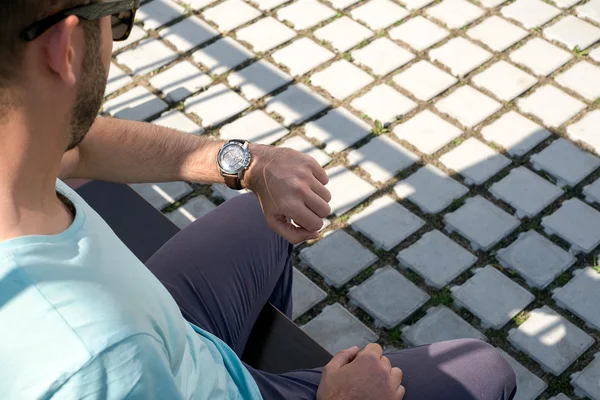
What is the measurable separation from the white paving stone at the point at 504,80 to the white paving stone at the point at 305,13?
1.17m

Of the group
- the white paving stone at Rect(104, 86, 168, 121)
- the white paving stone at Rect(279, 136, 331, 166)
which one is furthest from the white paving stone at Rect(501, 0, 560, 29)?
the white paving stone at Rect(104, 86, 168, 121)

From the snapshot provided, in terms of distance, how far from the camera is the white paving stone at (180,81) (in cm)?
488

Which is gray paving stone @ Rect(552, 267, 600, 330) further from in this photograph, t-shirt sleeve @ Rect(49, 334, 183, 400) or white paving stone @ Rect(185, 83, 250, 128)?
t-shirt sleeve @ Rect(49, 334, 183, 400)

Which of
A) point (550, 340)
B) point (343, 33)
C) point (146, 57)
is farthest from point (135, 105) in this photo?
point (550, 340)

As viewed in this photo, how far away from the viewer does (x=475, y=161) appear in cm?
430

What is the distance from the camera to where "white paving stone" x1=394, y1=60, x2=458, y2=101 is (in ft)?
15.4

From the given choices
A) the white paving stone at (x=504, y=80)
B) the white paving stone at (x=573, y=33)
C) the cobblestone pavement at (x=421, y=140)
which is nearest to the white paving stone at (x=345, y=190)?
the cobblestone pavement at (x=421, y=140)

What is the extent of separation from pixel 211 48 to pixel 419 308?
94.4 inches

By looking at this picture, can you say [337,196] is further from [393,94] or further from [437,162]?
[393,94]

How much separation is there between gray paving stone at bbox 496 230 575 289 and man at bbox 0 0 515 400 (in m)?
1.39

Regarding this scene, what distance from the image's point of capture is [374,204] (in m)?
4.14

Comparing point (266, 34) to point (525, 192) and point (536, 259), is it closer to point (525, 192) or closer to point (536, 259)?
point (525, 192)

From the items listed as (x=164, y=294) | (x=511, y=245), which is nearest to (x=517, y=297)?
(x=511, y=245)

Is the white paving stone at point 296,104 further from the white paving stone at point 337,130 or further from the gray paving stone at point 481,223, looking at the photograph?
the gray paving stone at point 481,223
